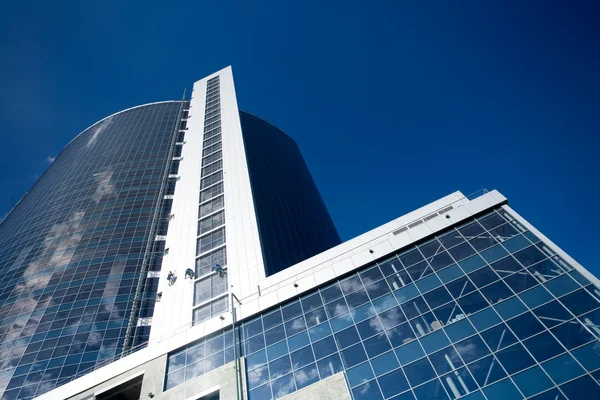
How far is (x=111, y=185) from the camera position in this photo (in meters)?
95.9

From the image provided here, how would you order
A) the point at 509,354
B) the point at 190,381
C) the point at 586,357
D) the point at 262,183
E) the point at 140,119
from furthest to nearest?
the point at 140,119 < the point at 262,183 < the point at 190,381 < the point at 509,354 < the point at 586,357

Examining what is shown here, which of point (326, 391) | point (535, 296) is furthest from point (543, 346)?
point (326, 391)

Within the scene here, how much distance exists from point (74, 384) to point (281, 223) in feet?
161

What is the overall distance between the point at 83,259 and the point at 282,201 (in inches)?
1704

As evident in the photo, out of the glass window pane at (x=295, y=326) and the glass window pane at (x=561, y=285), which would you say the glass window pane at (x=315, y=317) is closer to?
the glass window pane at (x=295, y=326)

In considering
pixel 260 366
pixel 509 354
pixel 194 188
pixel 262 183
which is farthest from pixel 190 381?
pixel 262 183

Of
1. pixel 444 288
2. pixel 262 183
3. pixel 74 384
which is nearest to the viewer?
pixel 444 288

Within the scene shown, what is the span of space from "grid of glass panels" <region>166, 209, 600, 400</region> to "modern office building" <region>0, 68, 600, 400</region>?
10cm

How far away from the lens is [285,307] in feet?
117

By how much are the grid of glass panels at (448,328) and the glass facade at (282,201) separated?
2061 cm

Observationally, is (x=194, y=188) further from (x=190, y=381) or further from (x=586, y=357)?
(x=586, y=357)

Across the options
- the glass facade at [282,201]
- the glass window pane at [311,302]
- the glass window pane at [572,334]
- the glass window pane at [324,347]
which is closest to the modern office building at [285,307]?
the glass window pane at [572,334]

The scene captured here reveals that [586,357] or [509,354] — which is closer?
[586,357]

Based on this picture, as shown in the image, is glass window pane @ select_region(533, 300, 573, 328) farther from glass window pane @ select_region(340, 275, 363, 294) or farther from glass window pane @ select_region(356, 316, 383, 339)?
glass window pane @ select_region(340, 275, 363, 294)
